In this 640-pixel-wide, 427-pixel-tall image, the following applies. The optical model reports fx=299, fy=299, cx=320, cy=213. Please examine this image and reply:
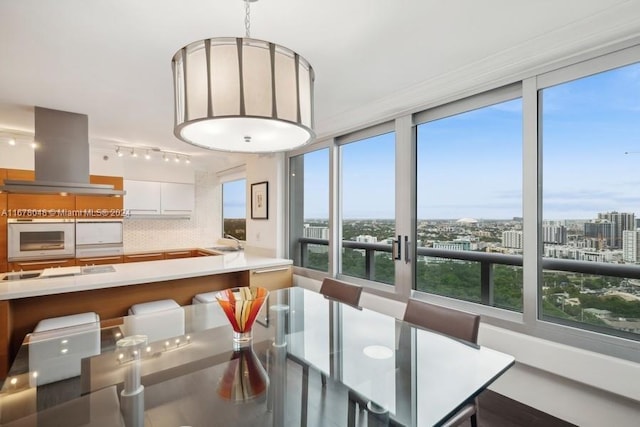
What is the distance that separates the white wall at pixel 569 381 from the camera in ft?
5.30

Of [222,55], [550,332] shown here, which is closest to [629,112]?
[550,332]

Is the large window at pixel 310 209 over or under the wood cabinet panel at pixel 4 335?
over

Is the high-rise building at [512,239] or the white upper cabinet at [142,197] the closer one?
the high-rise building at [512,239]

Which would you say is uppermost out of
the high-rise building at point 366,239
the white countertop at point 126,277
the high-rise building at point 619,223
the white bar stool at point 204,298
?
the high-rise building at point 619,223

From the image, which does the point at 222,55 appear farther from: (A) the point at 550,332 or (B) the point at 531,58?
(A) the point at 550,332

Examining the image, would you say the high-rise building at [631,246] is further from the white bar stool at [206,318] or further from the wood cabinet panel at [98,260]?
the wood cabinet panel at [98,260]

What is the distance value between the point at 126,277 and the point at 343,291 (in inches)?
71.2

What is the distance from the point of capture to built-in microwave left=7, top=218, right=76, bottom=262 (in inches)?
146

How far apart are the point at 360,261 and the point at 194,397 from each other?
234 centimetres

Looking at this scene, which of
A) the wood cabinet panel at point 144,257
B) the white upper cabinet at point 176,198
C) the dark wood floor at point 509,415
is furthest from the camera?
the white upper cabinet at point 176,198

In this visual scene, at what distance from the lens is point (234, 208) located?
6102 millimetres

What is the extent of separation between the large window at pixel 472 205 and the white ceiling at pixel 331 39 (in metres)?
0.34

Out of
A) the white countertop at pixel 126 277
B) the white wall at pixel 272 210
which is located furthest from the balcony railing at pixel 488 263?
the white countertop at pixel 126 277

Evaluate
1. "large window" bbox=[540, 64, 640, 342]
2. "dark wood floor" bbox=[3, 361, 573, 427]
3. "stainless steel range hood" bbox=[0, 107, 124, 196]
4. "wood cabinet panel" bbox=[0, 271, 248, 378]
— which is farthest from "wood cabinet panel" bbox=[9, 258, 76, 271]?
"large window" bbox=[540, 64, 640, 342]
